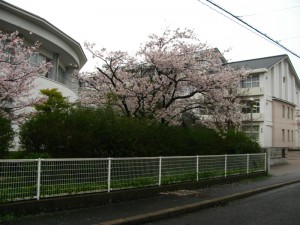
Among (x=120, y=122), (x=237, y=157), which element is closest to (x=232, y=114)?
(x=237, y=157)

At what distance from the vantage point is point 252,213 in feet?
25.7

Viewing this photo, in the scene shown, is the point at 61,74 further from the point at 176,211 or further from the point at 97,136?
the point at 176,211

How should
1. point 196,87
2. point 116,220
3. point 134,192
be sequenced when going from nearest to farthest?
1. point 116,220
2. point 134,192
3. point 196,87

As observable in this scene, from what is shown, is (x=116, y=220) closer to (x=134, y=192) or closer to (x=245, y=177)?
(x=134, y=192)

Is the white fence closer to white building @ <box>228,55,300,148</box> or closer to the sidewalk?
the sidewalk

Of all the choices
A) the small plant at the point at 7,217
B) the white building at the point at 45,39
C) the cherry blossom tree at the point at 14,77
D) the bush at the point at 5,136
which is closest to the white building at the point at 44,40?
the white building at the point at 45,39

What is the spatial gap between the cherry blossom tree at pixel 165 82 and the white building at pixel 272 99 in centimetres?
2056

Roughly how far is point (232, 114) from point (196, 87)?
2.08m

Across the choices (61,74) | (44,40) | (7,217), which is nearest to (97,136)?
(7,217)

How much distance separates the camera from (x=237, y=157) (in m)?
14.0

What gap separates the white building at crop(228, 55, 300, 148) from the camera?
124 feet

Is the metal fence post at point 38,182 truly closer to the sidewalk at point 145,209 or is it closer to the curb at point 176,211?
the sidewalk at point 145,209

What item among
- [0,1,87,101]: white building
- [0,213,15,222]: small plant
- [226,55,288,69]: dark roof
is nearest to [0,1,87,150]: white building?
[0,1,87,101]: white building

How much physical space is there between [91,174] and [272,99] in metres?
36.2
